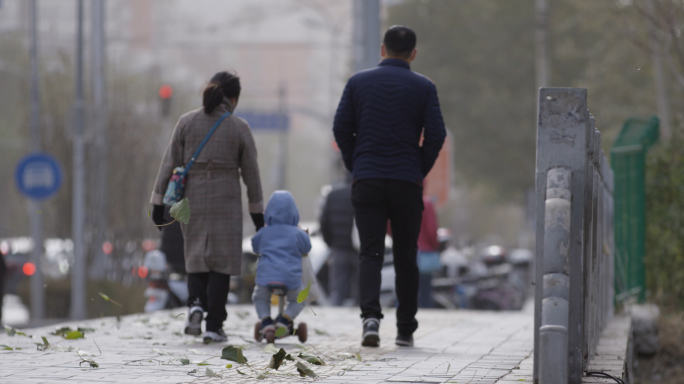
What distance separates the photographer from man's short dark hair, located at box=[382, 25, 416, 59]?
8016mm

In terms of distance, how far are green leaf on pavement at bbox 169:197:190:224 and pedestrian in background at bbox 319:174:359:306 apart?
5.77 m

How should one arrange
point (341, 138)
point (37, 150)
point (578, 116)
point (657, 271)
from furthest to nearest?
point (37, 150)
point (657, 271)
point (341, 138)
point (578, 116)

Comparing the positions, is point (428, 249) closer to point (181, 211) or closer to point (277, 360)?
point (181, 211)

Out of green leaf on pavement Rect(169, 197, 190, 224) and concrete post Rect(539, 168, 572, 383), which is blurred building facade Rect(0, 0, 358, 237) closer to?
green leaf on pavement Rect(169, 197, 190, 224)

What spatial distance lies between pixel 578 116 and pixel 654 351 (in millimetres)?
5217

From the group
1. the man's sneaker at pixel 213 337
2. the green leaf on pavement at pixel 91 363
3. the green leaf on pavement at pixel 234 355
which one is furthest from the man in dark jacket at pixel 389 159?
the green leaf on pavement at pixel 91 363

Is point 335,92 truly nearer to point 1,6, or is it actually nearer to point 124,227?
point 124,227

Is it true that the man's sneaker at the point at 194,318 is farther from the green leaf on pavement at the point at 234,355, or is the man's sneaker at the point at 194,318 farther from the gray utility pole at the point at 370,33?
the gray utility pole at the point at 370,33

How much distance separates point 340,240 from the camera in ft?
45.4

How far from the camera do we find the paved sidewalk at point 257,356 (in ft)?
19.7

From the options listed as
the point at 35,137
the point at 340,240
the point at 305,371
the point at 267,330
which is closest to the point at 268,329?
the point at 267,330

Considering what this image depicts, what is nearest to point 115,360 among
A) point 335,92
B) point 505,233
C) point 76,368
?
point 76,368

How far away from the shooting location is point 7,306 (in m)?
28.5

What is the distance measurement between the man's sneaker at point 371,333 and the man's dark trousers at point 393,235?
6 cm
